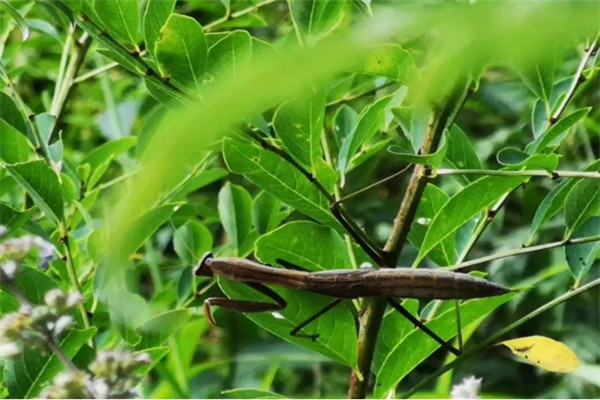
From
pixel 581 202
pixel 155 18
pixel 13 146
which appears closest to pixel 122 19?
pixel 155 18

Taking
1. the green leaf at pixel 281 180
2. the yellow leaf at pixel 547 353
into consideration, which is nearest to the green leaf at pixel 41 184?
the green leaf at pixel 281 180

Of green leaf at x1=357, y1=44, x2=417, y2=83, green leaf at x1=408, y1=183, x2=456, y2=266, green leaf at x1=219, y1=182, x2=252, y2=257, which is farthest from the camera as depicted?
green leaf at x1=219, y1=182, x2=252, y2=257

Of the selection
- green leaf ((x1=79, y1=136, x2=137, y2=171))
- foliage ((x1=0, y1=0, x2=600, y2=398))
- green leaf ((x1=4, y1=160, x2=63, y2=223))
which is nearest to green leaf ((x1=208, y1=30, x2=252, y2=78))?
foliage ((x1=0, y1=0, x2=600, y2=398))

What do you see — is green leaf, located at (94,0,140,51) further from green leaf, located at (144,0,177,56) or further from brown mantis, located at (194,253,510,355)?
brown mantis, located at (194,253,510,355)

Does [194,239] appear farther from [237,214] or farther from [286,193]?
[286,193]

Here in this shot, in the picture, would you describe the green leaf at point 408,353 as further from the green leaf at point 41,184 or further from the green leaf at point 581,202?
the green leaf at point 41,184
